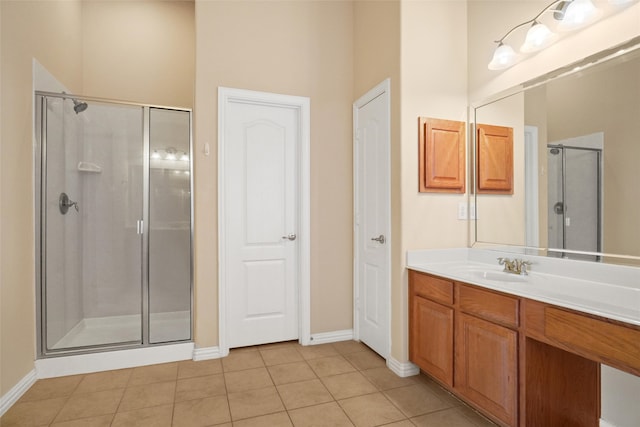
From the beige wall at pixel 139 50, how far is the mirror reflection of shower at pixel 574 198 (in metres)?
3.40

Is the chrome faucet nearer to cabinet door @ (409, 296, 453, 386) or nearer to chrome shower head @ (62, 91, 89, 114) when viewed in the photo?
cabinet door @ (409, 296, 453, 386)

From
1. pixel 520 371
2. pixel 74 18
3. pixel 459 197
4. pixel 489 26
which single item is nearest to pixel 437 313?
pixel 520 371

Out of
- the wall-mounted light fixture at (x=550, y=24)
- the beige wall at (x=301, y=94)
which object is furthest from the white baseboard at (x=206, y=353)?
the wall-mounted light fixture at (x=550, y=24)

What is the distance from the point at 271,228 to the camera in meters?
3.00

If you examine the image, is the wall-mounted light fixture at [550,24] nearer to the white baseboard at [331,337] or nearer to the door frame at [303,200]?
the door frame at [303,200]

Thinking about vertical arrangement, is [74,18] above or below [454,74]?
above

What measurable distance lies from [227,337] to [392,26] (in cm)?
283

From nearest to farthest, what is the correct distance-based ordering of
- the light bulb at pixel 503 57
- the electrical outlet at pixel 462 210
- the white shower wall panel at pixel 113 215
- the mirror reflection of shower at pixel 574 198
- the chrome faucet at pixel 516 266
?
the mirror reflection of shower at pixel 574 198
the chrome faucet at pixel 516 266
the light bulb at pixel 503 57
the electrical outlet at pixel 462 210
the white shower wall panel at pixel 113 215

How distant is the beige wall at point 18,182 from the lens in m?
2.06

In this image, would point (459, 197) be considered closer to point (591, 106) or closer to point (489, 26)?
point (591, 106)

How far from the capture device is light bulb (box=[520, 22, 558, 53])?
1910 millimetres

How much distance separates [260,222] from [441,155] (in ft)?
Result: 5.28

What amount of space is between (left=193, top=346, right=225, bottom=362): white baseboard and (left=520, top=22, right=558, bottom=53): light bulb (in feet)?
10.2

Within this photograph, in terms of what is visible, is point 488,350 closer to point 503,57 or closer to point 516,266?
point 516,266
